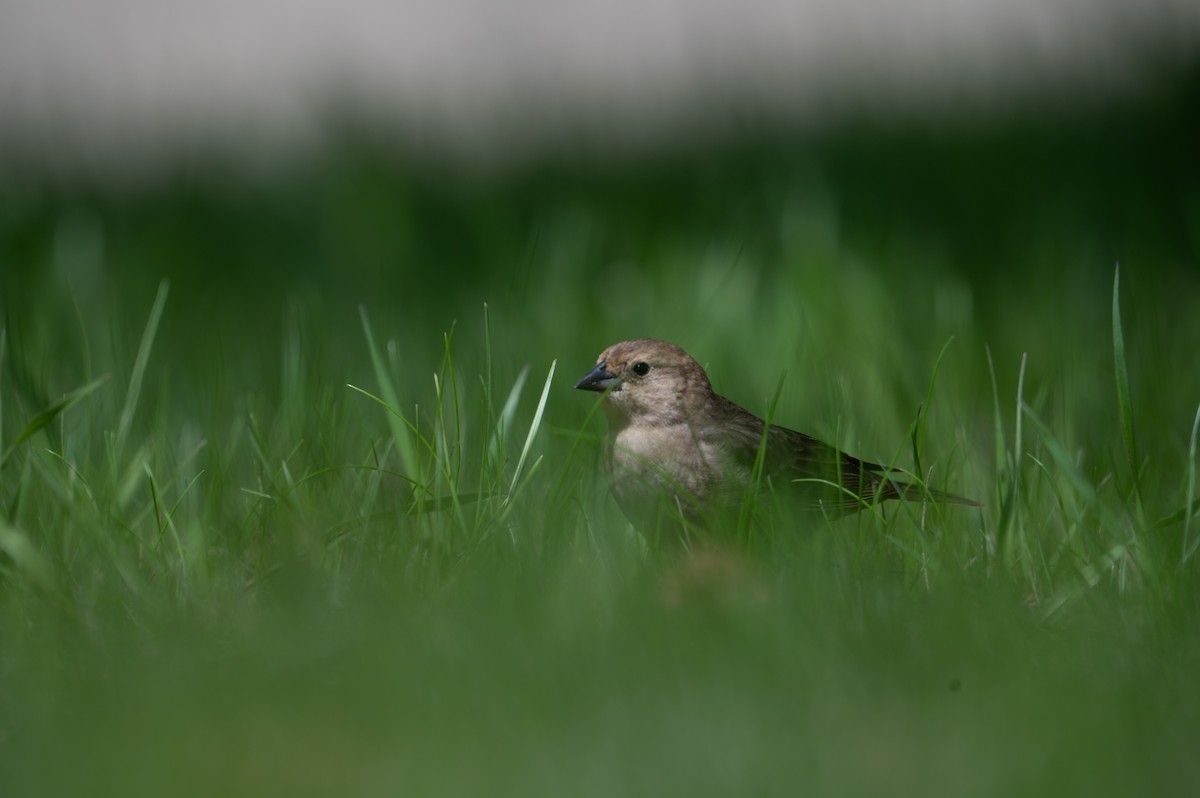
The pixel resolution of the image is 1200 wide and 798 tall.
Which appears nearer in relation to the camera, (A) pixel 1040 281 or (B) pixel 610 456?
(B) pixel 610 456

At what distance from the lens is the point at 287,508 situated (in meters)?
3.29

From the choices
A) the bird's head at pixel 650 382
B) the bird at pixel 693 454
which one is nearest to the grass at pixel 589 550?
the bird at pixel 693 454

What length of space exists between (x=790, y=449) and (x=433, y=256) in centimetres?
317

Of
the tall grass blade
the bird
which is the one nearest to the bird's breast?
the bird

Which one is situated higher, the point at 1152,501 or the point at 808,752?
the point at 808,752

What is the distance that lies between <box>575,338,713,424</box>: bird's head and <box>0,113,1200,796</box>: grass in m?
0.22

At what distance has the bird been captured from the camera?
3441mm

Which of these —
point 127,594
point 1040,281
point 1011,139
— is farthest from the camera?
point 1011,139

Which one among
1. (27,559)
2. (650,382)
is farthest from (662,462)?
(27,559)

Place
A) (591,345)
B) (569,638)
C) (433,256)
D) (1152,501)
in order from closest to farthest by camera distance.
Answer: (569,638)
(1152,501)
(591,345)
(433,256)

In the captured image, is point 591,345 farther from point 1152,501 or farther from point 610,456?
point 1152,501

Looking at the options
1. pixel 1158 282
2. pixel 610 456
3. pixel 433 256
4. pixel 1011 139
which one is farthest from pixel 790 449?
pixel 1011 139

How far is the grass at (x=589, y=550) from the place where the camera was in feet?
6.99

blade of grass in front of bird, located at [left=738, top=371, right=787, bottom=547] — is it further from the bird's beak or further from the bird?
the bird's beak
